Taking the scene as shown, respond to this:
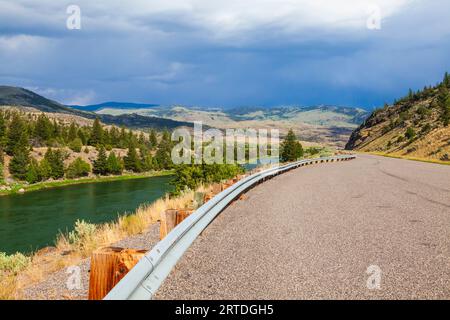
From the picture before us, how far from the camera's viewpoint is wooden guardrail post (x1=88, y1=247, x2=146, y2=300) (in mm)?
3711

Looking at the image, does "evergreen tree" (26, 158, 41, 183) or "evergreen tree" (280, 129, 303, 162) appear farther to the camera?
"evergreen tree" (26, 158, 41, 183)

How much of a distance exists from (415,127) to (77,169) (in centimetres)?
8476

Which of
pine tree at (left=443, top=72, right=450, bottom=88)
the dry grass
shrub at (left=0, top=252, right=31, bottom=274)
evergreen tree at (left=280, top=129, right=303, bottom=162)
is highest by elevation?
pine tree at (left=443, top=72, right=450, bottom=88)

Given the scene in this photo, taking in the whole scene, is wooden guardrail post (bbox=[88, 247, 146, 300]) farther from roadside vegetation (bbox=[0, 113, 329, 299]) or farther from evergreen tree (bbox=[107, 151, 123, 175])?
evergreen tree (bbox=[107, 151, 123, 175])

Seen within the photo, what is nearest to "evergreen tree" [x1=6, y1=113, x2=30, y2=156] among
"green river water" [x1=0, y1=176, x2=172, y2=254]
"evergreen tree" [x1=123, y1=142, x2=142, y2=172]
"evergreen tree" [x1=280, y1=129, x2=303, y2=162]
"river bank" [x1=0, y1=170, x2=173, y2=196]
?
"river bank" [x1=0, y1=170, x2=173, y2=196]

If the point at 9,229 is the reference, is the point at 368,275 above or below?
above

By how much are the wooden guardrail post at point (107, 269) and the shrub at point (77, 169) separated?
116939 millimetres

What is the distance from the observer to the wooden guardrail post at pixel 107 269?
3711 mm

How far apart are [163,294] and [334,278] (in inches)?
69.9

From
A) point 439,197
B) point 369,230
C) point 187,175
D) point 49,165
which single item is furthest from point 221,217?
point 49,165

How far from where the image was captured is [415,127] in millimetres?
85438

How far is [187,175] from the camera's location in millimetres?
47375

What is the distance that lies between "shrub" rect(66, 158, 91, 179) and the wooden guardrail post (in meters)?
117
